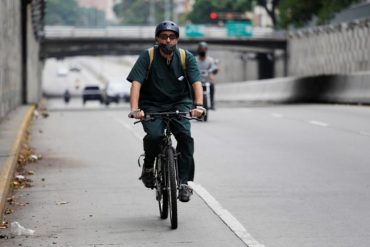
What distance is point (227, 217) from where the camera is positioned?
907cm

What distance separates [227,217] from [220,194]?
5.34 feet

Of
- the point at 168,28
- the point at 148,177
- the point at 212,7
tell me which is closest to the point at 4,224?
the point at 148,177

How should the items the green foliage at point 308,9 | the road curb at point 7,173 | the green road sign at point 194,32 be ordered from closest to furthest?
the road curb at point 7,173 < the green foliage at point 308,9 < the green road sign at point 194,32

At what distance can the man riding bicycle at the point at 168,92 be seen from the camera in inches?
347

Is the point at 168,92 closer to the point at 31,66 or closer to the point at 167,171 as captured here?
the point at 167,171

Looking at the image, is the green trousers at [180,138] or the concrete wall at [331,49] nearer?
the green trousers at [180,138]

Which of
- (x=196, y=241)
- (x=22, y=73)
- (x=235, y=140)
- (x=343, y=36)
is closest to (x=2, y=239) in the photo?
(x=196, y=241)

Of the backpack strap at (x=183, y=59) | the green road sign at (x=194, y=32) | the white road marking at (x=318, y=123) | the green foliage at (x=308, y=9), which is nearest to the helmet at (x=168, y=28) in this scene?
the backpack strap at (x=183, y=59)

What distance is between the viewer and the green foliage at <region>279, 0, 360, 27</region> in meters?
57.4

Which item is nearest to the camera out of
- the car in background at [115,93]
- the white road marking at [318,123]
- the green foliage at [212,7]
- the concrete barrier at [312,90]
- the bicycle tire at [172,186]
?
the bicycle tire at [172,186]

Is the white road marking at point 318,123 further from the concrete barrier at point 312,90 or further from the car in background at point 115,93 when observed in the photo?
the car in background at point 115,93

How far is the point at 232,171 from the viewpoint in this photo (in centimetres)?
1293

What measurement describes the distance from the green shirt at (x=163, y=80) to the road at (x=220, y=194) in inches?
39.8

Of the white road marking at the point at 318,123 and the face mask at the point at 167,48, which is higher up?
the face mask at the point at 167,48
